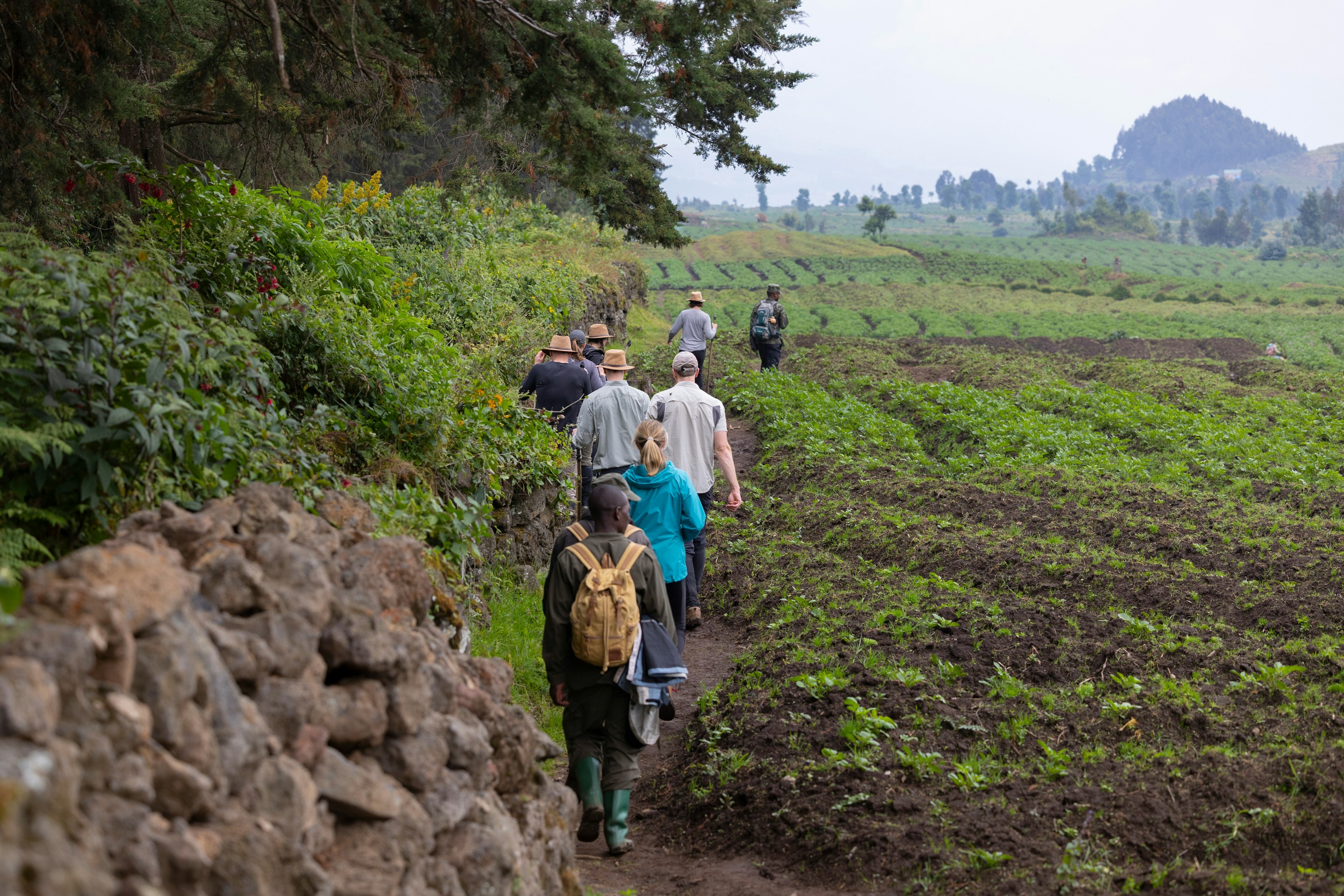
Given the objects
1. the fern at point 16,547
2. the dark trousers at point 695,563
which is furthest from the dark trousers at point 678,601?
the fern at point 16,547

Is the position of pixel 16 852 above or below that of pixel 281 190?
below

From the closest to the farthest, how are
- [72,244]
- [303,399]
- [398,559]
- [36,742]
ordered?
[36,742]
[398,559]
[303,399]
[72,244]

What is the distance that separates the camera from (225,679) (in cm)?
272

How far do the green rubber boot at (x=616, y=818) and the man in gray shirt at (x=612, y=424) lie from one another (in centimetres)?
328

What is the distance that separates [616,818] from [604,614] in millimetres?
1181

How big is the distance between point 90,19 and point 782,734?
22.7ft

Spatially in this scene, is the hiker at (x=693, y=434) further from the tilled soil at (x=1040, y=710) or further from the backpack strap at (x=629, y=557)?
the backpack strap at (x=629, y=557)

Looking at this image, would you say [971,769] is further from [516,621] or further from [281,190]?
A: [281,190]

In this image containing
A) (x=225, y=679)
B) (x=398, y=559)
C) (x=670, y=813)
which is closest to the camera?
(x=225, y=679)

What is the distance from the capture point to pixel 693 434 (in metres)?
8.12

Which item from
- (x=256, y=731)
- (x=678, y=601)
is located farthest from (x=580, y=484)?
(x=256, y=731)

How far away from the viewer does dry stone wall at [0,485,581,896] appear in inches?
85.1

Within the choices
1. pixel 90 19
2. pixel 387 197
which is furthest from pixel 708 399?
pixel 387 197

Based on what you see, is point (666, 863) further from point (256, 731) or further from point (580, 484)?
point (580, 484)
